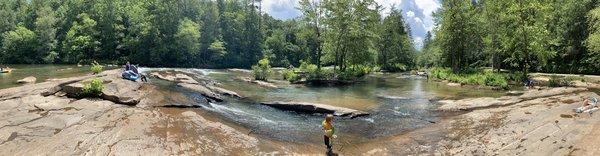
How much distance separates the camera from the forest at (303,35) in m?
64.1

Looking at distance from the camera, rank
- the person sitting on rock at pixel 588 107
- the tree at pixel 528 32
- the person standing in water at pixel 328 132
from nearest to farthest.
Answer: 1. the person standing in water at pixel 328 132
2. the person sitting on rock at pixel 588 107
3. the tree at pixel 528 32

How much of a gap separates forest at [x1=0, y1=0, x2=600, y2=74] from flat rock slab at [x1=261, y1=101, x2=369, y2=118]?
1190 inches

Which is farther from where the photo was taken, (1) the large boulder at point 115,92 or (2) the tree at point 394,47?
(2) the tree at point 394,47

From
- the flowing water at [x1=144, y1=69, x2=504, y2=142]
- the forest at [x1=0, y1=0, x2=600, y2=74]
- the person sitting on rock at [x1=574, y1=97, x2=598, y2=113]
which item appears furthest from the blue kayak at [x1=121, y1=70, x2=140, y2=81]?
the forest at [x1=0, y1=0, x2=600, y2=74]

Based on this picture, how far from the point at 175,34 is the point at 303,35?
4098 centimetres

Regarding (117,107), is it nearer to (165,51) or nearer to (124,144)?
(124,144)

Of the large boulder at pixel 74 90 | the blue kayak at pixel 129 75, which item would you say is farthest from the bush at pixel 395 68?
the large boulder at pixel 74 90

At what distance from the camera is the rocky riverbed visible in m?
16.8

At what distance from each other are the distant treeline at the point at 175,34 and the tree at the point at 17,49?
0.18 m

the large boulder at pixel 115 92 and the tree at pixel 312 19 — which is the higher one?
the tree at pixel 312 19

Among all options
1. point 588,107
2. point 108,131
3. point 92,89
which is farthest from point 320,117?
point 588,107

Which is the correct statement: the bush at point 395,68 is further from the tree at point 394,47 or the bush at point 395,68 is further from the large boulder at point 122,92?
the large boulder at point 122,92

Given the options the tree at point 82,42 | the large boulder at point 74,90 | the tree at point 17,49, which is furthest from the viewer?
the tree at point 82,42

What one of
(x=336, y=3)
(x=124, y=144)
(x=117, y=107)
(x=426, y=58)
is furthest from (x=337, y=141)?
(x=426, y=58)
